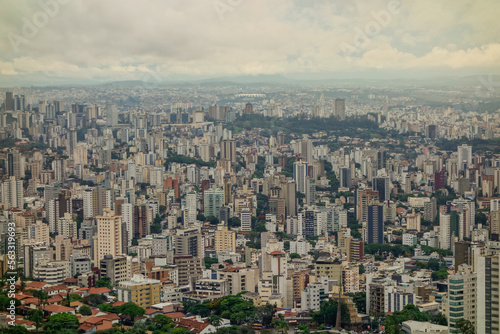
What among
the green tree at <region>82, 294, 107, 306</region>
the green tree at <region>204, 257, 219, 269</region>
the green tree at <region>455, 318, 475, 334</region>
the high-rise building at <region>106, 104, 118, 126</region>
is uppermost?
the high-rise building at <region>106, 104, 118, 126</region>

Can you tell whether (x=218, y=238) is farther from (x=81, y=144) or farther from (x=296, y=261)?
(x=81, y=144)

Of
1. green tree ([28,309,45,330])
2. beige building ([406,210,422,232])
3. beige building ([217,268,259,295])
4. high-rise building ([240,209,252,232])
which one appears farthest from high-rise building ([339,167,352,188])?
green tree ([28,309,45,330])

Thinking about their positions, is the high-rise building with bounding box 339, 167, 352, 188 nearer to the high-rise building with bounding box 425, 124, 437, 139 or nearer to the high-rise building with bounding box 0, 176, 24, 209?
the high-rise building with bounding box 425, 124, 437, 139

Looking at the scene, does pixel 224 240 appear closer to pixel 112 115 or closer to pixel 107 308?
pixel 107 308

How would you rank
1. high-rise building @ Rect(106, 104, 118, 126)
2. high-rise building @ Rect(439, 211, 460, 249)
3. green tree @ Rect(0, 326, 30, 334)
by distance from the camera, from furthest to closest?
high-rise building @ Rect(106, 104, 118, 126) < high-rise building @ Rect(439, 211, 460, 249) < green tree @ Rect(0, 326, 30, 334)

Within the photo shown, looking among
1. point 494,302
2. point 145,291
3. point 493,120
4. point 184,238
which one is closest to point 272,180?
point 493,120

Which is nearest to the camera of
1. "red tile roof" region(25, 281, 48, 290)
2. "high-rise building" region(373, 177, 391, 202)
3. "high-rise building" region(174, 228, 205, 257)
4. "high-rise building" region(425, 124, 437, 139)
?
"red tile roof" region(25, 281, 48, 290)

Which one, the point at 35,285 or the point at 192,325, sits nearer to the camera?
the point at 192,325

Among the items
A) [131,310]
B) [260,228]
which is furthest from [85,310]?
[260,228]
